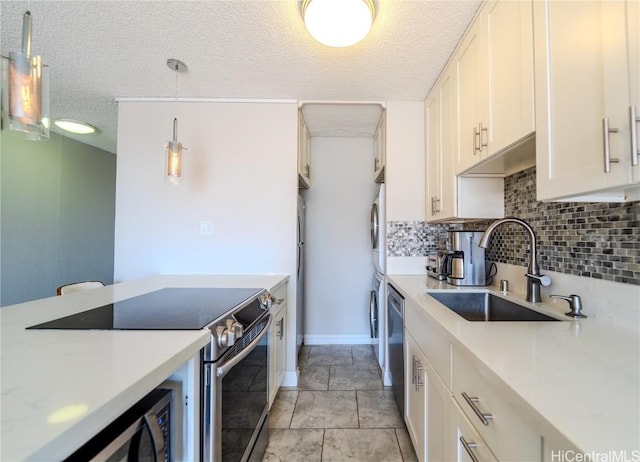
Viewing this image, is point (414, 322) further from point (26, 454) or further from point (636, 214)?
point (26, 454)

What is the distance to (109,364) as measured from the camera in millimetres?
667

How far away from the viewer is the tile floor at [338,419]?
5.28ft

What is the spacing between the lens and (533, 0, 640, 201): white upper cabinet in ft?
2.33

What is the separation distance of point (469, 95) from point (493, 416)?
1.55 meters

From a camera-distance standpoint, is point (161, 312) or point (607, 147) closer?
point (607, 147)

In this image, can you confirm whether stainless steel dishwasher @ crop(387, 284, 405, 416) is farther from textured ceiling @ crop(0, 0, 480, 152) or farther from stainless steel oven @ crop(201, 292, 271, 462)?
textured ceiling @ crop(0, 0, 480, 152)

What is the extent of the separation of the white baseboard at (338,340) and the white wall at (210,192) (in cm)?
101

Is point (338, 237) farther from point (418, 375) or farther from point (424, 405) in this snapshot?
point (424, 405)

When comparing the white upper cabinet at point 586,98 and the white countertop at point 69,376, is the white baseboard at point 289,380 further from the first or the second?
the white upper cabinet at point 586,98

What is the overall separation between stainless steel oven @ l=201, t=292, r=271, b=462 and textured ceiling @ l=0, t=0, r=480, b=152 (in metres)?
1.49

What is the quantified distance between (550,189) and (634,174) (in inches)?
10.8

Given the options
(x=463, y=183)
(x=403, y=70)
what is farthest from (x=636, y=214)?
(x=403, y=70)

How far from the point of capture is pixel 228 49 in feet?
5.81

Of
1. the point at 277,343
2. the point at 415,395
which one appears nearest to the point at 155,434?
the point at 415,395
